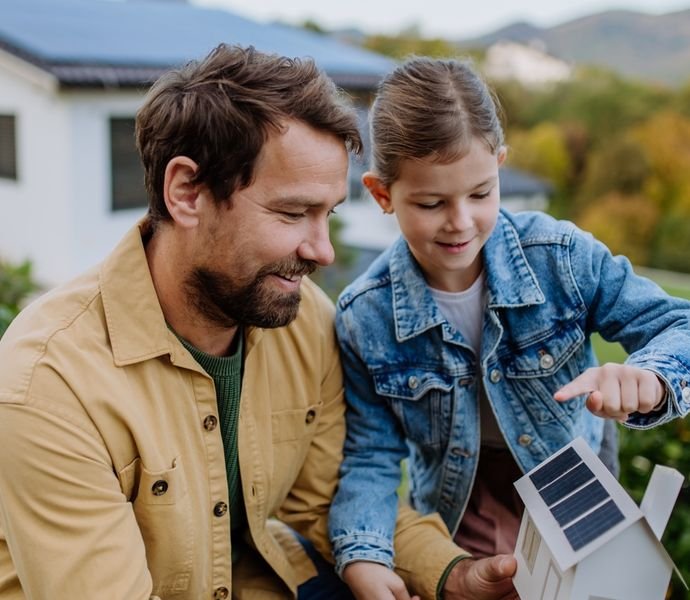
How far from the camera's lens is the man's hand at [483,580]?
1920 mm

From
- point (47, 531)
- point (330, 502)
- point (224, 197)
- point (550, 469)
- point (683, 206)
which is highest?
point (224, 197)

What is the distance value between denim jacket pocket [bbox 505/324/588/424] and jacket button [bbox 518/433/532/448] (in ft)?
0.15

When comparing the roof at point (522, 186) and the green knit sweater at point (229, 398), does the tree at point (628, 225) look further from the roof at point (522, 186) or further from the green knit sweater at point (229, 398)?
the green knit sweater at point (229, 398)

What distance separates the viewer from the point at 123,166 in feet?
39.7

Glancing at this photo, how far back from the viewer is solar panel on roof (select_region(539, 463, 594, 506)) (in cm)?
172

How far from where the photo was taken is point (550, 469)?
5.94 feet

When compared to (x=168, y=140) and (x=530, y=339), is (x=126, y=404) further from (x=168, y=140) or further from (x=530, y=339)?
(x=530, y=339)

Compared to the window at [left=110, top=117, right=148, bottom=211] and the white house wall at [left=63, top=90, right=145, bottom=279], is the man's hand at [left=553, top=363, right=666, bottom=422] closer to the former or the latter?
the white house wall at [left=63, top=90, right=145, bottom=279]

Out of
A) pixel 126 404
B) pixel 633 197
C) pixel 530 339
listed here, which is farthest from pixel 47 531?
pixel 633 197

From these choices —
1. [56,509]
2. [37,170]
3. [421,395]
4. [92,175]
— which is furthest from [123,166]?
[56,509]

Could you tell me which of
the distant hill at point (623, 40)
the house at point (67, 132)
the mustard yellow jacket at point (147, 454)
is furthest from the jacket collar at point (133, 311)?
the distant hill at point (623, 40)

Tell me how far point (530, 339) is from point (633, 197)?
29117 mm

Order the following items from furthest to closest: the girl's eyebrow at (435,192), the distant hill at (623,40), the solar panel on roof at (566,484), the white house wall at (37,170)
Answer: the distant hill at (623,40) → the white house wall at (37,170) → the girl's eyebrow at (435,192) → the solar panel on roof at (566,484)

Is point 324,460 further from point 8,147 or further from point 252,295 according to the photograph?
point 8,147
